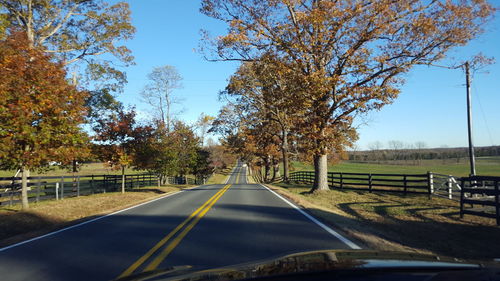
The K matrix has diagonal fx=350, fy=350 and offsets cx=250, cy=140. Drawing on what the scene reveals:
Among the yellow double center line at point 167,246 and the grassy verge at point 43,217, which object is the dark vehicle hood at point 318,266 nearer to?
the yellow double center line at point 167,246

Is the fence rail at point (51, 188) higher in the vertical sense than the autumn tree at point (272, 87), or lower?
lower

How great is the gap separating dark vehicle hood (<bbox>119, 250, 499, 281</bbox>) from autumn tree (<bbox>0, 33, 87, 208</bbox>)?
36.4 feet

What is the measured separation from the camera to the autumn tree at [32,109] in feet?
40.1

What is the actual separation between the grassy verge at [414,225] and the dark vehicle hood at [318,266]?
3.33 m

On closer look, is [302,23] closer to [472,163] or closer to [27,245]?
[472,163]

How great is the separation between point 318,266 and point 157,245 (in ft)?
14.6

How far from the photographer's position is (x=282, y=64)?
17203mm

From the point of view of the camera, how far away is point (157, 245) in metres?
7.03

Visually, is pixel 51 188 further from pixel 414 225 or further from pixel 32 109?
pixel 414 225

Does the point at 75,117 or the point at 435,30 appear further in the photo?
the point at 435,30

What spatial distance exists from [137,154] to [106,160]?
6.20 feet

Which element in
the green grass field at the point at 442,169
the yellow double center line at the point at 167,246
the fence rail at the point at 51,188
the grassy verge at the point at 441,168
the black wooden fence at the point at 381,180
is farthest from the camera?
the grassy verge at the point at 441,168

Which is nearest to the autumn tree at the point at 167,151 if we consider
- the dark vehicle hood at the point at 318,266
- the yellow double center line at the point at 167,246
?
the yellow double center line at the point at 167,246

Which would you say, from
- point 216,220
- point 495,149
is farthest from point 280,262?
point 495,149
